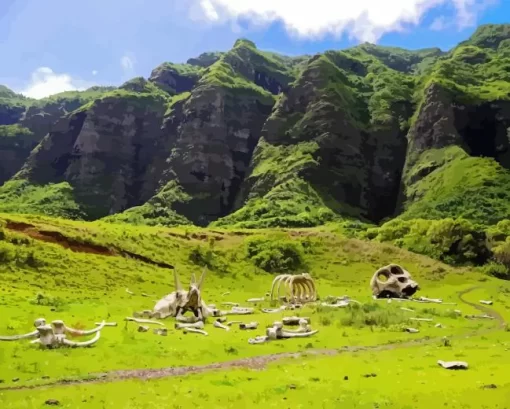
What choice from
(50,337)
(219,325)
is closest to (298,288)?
(219,325)

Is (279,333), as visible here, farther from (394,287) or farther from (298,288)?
(394,287)

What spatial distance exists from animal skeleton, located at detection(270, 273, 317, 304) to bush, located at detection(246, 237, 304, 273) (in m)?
21.7

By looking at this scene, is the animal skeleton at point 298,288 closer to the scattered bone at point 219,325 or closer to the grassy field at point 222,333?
the grassy field at point 222,333

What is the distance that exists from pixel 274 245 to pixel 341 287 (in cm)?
1444

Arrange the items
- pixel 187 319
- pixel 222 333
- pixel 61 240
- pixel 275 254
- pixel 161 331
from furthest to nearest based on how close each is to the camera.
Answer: pixel 275 254 < pixel 61 240 < pixel 187 319 < pixel 222 333 < pixel 161 331

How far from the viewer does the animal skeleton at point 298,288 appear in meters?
60.1

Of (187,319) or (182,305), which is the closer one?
(187,319)

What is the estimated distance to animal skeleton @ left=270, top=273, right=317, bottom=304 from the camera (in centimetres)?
6009

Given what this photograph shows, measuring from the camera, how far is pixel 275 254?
89250mm

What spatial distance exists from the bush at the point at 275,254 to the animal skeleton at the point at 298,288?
21.7 metres

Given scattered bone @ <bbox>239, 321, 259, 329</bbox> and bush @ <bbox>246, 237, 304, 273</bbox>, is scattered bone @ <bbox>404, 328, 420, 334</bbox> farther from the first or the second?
bush @ <bbox>246, 237, 304, 273</bbox>

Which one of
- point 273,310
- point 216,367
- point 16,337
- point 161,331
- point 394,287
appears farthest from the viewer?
point 394,287

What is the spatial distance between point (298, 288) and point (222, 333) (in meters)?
27.2

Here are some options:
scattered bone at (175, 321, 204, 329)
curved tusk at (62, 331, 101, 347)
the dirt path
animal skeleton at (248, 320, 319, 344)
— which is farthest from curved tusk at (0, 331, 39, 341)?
animal skeleton at (248, 320, 319, 344)
